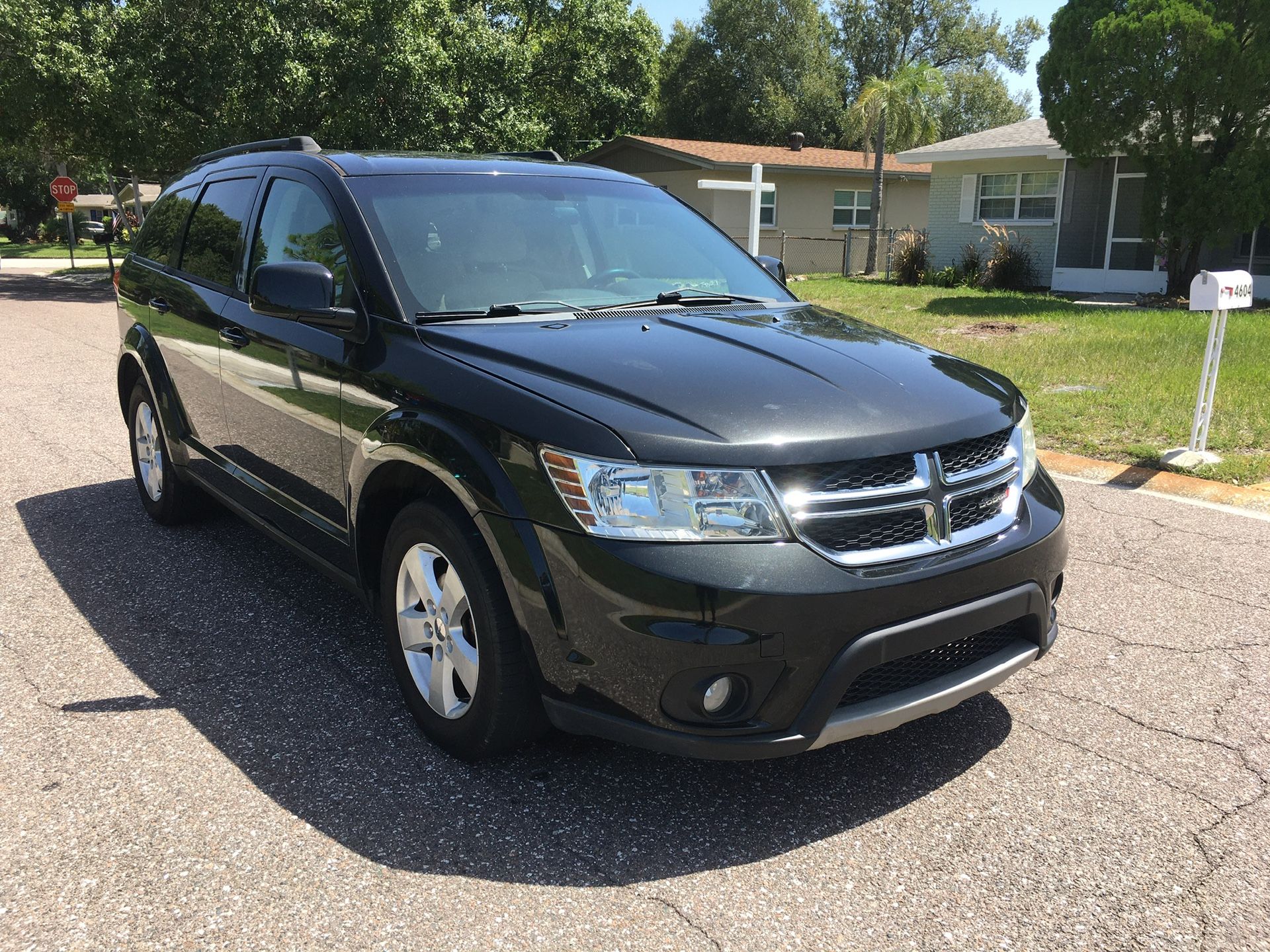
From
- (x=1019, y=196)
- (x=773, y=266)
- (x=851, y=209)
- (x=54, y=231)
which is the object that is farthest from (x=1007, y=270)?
(x=54, y=231)

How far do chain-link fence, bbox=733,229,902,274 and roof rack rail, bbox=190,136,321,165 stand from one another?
2519cm

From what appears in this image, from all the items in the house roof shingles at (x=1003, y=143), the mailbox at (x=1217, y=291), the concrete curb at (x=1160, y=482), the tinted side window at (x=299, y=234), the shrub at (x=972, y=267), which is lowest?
the concrete curb at (x=1160, y=482)

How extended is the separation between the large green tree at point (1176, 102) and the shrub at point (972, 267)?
416cm

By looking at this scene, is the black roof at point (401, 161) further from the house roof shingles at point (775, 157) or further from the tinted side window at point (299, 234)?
the house roof shingles at point (775, 157)

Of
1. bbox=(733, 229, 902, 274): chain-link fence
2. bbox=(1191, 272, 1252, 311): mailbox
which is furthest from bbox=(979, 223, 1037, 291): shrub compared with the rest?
bbox=(1191, 272, 1252, 311): mailbox

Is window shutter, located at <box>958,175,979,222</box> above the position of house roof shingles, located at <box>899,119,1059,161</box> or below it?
below

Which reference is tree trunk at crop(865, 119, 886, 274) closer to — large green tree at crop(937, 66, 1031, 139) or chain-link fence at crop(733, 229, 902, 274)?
chain-link fence at crop(733, 229, 902, 274)

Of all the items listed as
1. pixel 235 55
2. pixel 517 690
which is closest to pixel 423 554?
pixel 517 690

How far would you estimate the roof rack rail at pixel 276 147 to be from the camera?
4281 millimetres

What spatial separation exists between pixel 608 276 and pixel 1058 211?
67.8 feet

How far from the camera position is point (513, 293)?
3.65 metres

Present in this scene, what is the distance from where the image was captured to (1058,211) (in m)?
21.9

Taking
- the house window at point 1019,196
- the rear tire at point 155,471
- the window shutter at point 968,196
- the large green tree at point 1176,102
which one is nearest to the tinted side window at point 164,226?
the rear tire at point 155,471

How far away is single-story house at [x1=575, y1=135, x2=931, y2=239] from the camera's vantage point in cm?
2961
